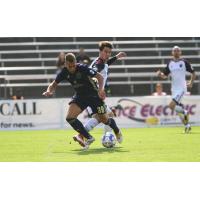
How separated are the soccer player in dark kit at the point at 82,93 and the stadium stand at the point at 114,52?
15.1 metres

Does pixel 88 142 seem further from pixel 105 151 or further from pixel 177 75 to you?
pixel 177 75

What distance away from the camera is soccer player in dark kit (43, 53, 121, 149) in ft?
38.6

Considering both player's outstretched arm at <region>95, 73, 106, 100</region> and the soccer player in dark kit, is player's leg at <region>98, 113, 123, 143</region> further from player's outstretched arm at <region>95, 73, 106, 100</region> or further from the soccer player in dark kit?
player's outstretched arm at <region>95, 73, 106, 100</region>

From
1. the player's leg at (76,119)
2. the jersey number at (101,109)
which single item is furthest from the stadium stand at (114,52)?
the player's leg at (76,119)

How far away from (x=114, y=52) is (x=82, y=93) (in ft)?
57.7

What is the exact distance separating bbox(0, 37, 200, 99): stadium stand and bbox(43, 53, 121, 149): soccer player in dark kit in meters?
15.1

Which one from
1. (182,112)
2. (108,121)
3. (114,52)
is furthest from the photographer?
(114,52)

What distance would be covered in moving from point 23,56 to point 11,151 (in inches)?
729

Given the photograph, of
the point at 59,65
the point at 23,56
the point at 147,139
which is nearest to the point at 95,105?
the point at 147,139

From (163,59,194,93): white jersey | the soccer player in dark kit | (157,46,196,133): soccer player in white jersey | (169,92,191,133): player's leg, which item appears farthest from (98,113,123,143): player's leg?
(163,59,194,93): white jersey

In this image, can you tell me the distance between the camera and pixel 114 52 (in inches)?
1161

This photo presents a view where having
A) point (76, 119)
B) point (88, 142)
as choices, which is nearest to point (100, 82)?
point (76, 119)

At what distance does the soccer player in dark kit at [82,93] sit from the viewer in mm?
11766

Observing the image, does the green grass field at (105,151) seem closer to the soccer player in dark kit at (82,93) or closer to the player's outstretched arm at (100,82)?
the soccer player in dark kit at (82,93)
